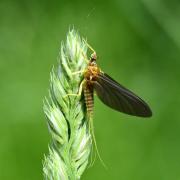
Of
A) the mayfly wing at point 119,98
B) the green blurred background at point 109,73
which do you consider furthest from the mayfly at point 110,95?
the green blurred background at point 109,73

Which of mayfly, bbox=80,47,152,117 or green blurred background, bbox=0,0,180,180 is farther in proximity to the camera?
green blurred background, bbox=0,0,180,180

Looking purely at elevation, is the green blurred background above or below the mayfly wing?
above

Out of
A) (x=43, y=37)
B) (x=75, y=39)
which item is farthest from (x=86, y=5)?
(x=75, y=39)

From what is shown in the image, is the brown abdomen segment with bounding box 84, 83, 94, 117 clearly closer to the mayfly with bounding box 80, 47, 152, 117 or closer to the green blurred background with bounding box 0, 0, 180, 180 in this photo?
the mayfly with bounding box 80, 47, 152, 117

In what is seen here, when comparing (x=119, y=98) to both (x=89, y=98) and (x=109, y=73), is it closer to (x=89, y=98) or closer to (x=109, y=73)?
(x=89, y=98)

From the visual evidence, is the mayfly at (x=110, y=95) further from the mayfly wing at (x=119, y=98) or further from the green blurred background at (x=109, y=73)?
the green blurred background at (x=109, y=73)

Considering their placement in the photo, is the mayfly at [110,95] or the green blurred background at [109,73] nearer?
the mayfly at [110,95]

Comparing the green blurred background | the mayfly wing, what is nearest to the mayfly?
the mayfly wing
